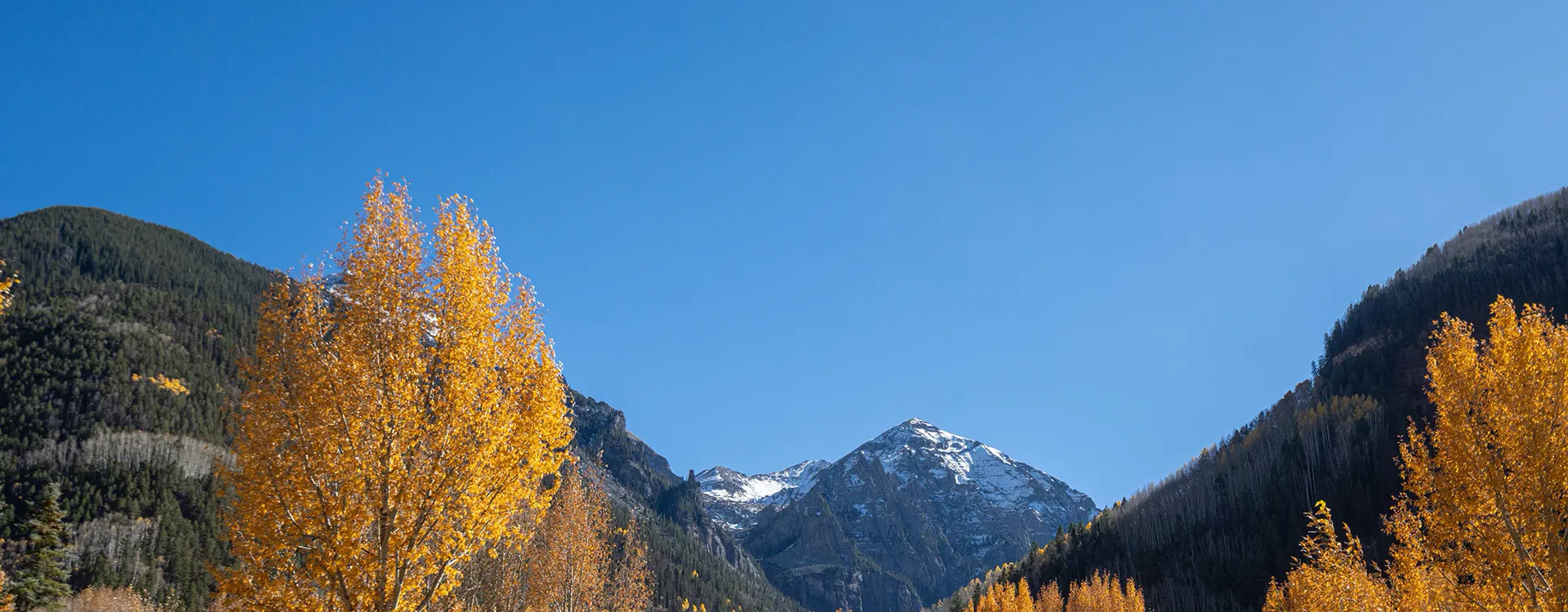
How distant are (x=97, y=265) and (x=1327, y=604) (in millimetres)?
235872

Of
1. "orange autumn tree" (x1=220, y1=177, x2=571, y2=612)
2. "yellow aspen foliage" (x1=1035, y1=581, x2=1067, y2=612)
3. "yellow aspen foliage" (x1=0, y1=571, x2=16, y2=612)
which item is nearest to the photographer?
"orange autumn tree" (x1=220, y1=177, x2=571, y2=612)

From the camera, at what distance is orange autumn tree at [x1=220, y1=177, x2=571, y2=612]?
10.5m

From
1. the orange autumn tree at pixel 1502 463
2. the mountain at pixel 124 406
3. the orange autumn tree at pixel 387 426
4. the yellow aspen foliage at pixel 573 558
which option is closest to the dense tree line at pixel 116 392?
the mountain at pixel 124 406

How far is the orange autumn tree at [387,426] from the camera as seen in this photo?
10.5m

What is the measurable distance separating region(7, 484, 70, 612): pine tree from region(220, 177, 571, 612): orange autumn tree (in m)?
42.5

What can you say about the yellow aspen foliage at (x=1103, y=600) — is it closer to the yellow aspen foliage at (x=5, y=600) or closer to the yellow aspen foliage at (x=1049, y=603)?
the yellow aspen foliage at (x=1049, y=603)

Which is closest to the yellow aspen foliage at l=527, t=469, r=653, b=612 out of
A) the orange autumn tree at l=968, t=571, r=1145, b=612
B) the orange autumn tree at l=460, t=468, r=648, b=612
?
the orange autumn tree at l=460, t=468, r=648, b=612

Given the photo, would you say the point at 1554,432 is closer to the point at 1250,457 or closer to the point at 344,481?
the point at 344,481

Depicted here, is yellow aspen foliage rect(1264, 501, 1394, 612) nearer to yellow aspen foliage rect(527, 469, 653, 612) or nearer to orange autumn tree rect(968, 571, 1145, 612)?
yellow aspen foliage rect(527, 469, 653, 612)

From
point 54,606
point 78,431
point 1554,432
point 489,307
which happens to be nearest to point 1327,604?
point 1554,432

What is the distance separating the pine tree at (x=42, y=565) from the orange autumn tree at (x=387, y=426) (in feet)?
139

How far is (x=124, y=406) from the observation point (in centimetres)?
14512

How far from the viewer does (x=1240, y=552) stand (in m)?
94.2

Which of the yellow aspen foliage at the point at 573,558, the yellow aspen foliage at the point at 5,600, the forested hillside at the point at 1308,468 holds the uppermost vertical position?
the forested hillside at the point at 1308,468
